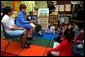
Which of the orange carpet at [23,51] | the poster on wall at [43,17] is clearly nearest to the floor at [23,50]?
the orange carpet at [23,51]

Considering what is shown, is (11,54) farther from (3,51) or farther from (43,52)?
(43,52)

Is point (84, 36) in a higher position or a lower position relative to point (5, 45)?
higher

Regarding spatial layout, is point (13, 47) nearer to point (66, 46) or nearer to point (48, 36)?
point (66, 46)

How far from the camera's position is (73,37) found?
8.30 feet

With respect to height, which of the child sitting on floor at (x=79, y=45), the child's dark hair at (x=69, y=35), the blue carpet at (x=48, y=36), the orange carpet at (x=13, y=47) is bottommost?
the blue carpet at (x=48, y=36)

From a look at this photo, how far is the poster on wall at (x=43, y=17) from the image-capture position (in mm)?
5016

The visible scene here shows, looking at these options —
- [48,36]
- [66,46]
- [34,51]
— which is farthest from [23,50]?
[48,36]

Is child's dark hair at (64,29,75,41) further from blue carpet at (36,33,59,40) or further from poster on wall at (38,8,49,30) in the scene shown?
poster on wall at (38,8,49,30)

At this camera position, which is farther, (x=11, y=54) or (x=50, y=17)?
(x=50, y=17)

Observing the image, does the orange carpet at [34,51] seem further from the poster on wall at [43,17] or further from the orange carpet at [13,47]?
the poster on wall at [43,17]

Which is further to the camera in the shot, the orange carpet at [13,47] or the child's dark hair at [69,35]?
the orange carpet at [13,47]

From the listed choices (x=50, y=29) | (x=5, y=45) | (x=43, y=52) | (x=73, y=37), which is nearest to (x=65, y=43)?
(x=73, y=37)

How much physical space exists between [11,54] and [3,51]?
7.1 inches

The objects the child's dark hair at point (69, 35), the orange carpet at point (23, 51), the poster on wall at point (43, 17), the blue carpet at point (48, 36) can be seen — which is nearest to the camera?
the child's dark hair at point (69, 35)
